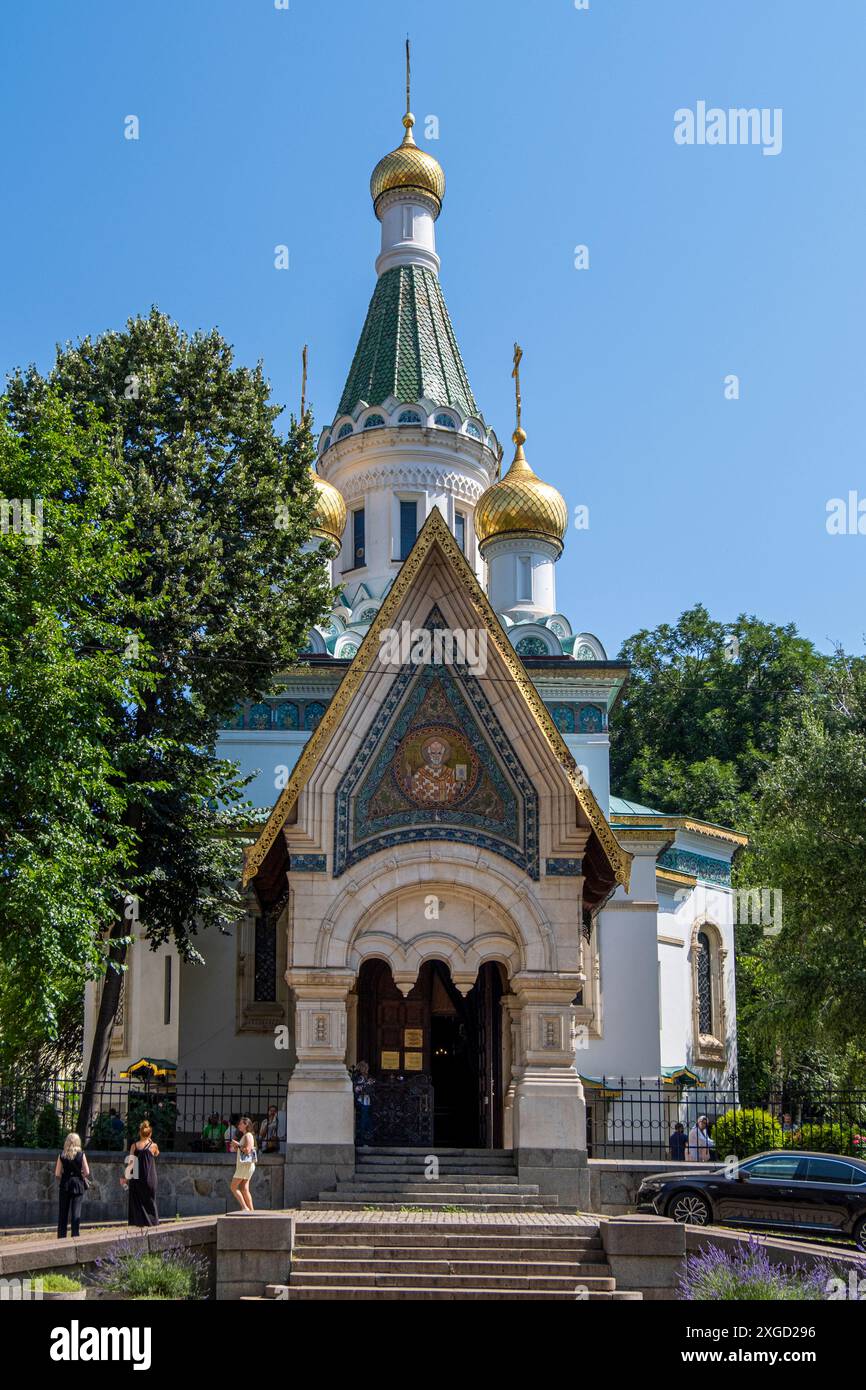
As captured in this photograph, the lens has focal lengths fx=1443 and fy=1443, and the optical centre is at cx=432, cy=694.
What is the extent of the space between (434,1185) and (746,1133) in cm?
439

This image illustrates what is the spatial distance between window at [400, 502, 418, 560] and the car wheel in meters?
18.4

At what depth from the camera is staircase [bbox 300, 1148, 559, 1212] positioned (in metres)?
16.4

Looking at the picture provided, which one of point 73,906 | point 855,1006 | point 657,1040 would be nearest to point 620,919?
point 657,1040

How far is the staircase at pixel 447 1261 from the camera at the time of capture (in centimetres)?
1384

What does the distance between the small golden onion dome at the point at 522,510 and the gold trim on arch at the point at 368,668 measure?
12.1m

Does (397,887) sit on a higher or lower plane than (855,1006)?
higher

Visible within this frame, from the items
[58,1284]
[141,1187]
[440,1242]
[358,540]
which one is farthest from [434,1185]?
[358,540]

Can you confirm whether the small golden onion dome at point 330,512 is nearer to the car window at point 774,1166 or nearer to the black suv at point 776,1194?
the black suv at point 776,1194

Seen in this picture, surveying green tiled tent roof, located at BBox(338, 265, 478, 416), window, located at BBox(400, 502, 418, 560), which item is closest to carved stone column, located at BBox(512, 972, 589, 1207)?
window, located at BBox(400, 502, 418, 560)

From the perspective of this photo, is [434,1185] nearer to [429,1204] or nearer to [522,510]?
[429,1204]

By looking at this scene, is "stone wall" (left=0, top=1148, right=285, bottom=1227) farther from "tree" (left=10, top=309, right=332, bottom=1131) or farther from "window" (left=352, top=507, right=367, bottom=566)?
"window" (left=352, top=507, right=367, bottom=566)
